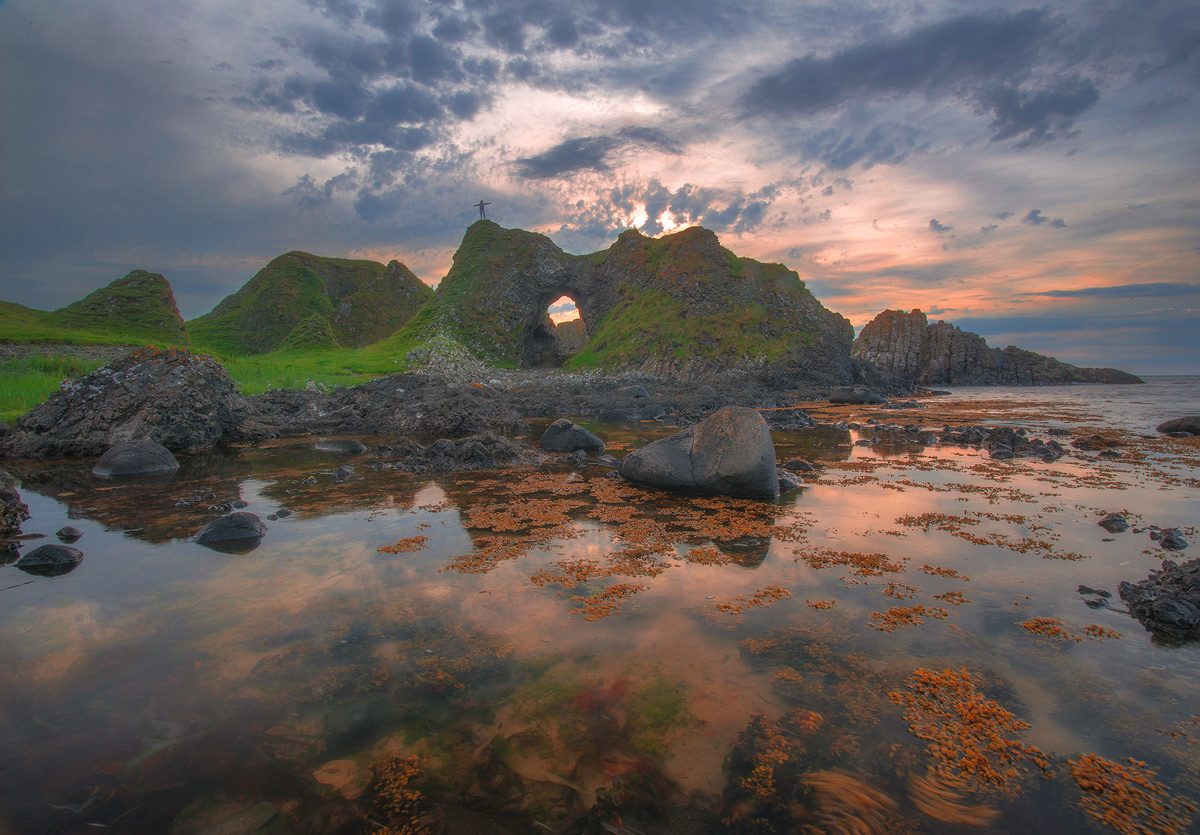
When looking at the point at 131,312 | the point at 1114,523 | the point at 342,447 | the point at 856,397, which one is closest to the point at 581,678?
the point at 1114,523

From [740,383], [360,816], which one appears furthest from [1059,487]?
[740,383]

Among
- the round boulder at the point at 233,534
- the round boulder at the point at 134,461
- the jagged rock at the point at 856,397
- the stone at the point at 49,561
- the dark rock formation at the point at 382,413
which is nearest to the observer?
the stone at the point at 49,561

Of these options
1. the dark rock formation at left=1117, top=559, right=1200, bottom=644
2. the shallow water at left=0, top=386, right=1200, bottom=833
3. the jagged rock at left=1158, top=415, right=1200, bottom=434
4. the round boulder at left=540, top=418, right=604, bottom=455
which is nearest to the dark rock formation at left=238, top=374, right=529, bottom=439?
the round boulder at left=540, top=418, right=604, bottom=455

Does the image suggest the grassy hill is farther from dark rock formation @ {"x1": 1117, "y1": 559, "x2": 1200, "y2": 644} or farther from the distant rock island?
dark rock formation @ {"x1": 1117, "y1": 559, "x2": 1200, "y2": 644}

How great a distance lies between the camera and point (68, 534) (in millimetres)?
7348

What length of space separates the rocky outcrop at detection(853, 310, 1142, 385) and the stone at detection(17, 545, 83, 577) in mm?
77473

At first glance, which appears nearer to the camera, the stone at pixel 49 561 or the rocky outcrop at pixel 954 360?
the stone at pixel 49 561

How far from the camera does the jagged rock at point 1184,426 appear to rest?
18.4 metres

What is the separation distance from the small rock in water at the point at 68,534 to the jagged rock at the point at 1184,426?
3056 cm

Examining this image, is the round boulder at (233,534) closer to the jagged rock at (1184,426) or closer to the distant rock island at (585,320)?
the jagged rock at (1184,426)

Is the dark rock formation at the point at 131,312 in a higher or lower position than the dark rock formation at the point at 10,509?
higher

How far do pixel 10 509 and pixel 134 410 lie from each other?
925 centimetres

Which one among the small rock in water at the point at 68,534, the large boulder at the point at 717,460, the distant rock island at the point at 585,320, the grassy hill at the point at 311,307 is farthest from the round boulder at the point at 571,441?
the grassy hill at the point at 311,307

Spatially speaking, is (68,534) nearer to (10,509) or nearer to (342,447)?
(10,509)
